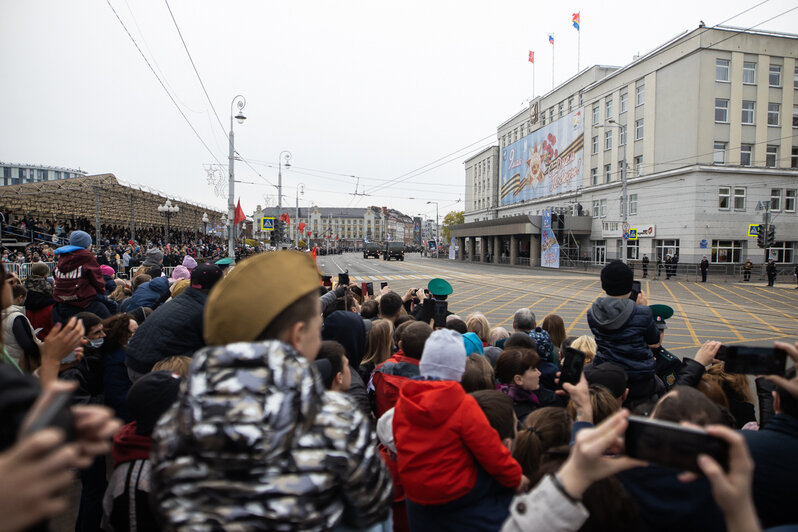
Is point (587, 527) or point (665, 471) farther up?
point (665, 471)

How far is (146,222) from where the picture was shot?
135 feet

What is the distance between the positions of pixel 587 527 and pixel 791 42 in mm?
45447

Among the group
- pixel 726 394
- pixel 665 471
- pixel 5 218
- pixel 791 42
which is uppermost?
pixel 791 42

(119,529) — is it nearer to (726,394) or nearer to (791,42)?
(726,394)

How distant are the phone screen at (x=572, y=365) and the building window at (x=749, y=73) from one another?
4143 cm

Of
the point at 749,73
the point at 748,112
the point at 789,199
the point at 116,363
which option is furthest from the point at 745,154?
the point at 116,363

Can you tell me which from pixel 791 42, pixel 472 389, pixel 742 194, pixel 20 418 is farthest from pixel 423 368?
pixel 791 42

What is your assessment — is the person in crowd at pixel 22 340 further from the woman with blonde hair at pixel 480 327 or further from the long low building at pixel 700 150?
the long low building at pixel 700 150

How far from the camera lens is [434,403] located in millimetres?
2066

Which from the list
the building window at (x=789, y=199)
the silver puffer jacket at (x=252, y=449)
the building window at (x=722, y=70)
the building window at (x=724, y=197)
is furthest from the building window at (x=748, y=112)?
the silver puffer jacket at (x=252, y=449)

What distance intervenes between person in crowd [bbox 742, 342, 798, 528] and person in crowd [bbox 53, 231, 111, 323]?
5981 millimetres

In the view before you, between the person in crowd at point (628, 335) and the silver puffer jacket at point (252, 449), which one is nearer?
the silver puffer jacket at point (252, 449)

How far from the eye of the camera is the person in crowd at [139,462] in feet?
8.16

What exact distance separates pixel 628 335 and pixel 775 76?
42.1 m
